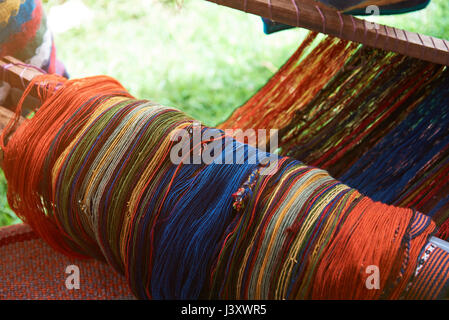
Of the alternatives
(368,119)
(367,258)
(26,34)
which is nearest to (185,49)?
(26,34)

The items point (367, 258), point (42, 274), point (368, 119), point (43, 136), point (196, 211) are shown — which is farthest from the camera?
point (368, 119)

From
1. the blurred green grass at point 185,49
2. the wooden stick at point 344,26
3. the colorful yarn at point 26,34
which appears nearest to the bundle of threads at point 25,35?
the colorful yarn at point 26,34

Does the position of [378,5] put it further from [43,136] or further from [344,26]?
[43,136]

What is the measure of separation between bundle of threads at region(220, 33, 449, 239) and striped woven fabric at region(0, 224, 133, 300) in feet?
1.69

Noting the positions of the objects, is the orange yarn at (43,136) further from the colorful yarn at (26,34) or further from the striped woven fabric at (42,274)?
the colorful yarn at (26,34)

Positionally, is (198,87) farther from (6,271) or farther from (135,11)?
(6,271)

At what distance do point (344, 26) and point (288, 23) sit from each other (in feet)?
0.40

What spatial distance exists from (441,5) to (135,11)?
1.52 metres

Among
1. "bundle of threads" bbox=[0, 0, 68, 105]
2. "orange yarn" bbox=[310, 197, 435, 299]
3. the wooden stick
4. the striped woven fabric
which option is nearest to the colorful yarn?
"bundle of threads" bbox=[0, 0, 68, 105]

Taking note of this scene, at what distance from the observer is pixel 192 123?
0.90m

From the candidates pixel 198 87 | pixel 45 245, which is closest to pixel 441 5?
pixel 198 87

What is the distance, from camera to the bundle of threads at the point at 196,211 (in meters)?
0.72

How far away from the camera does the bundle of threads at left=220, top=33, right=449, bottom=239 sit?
44.3 inches

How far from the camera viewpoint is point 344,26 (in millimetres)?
995
